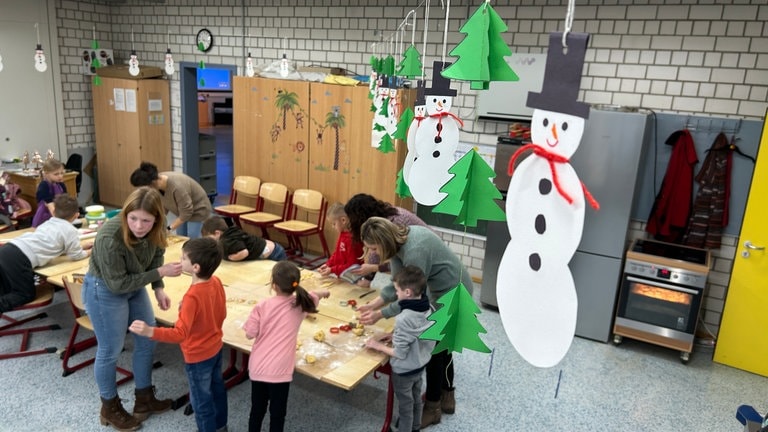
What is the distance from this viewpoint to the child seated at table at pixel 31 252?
13.0 feet

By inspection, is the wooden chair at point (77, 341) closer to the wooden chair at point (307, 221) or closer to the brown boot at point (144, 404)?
the brown boot at point (144, 404)

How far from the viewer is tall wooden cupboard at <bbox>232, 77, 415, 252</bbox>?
249 inches

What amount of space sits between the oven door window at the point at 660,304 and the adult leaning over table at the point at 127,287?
384cm

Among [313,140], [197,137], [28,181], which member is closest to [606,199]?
[313,140]

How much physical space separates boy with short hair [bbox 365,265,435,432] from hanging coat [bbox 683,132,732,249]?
3233 mm

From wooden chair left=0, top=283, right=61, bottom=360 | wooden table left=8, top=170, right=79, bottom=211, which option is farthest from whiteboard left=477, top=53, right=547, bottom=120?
wooden table left=8, top=170, right=79, bottom=211

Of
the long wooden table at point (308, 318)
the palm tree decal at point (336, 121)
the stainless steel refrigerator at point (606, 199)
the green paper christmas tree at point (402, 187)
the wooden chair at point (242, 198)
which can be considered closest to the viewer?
the green paper christmas tree at point (402, 187)

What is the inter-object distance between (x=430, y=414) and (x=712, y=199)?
3283mm

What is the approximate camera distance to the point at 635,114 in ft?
15.4

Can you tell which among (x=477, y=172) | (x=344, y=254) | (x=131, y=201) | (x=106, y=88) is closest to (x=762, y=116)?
(x=344, y=254)

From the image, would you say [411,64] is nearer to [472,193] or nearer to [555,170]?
[472,193]

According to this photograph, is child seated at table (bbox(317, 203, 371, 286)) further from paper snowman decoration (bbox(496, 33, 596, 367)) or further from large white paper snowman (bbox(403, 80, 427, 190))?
paper snowman decoration (bbox(496, 33, 596, 367))

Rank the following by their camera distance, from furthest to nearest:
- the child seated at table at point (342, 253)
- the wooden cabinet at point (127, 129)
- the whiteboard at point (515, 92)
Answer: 1. the wooden cabinet at point (127, 129)
2. the whiteboard at point (515, 92)
3. the child seated at table at point (342, 253)

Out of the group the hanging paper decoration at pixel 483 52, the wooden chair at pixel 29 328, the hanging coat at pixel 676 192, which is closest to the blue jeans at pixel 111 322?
the wooden chair at pixel 29 328
